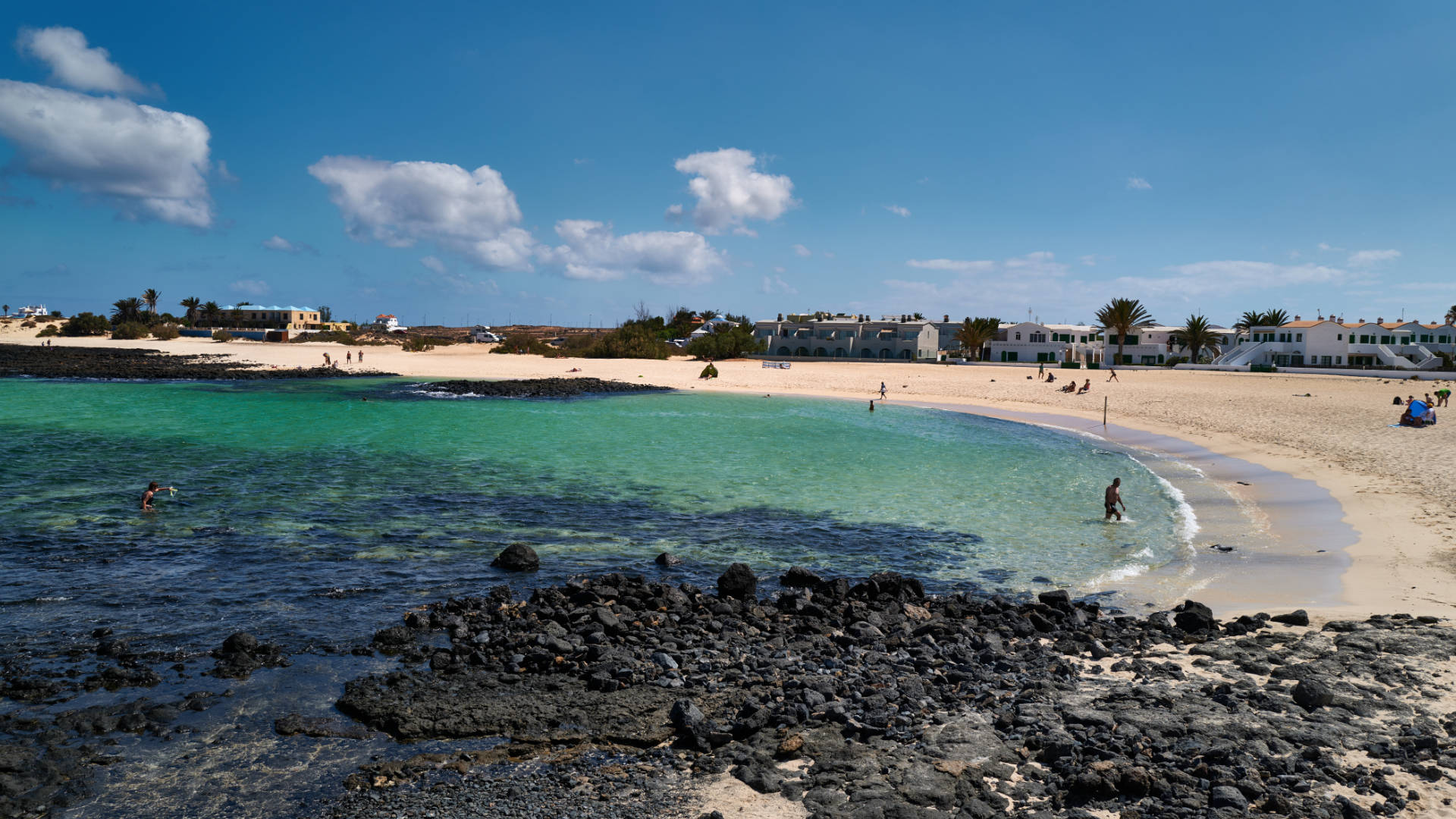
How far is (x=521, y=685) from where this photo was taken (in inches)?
371

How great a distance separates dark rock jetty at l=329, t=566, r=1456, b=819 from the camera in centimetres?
705

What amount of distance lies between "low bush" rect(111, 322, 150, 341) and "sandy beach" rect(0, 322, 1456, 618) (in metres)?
8.21

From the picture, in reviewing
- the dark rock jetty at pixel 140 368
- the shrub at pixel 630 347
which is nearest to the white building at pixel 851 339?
the shrub at pixel 630 347

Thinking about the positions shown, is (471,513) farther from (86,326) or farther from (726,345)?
(86,326)

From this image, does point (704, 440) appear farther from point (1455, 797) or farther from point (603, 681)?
point (1455, 797)

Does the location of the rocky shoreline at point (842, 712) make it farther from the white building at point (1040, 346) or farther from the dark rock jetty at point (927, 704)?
the white building at point (1040, 346)

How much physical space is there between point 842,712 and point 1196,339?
4370 inches

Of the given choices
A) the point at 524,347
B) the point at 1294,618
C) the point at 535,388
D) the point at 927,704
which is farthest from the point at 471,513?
the point at 524,347

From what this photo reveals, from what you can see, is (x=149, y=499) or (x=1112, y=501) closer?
(x=149, y=499)

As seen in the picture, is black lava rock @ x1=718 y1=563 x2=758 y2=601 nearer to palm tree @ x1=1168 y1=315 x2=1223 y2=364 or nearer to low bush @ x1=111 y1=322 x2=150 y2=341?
palm tree @ x1=1168 y1=315 x2=1223 y2=364

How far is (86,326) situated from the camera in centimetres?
12312

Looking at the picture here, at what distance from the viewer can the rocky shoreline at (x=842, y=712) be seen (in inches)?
278

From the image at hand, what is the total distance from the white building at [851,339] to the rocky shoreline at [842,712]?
97663 mm

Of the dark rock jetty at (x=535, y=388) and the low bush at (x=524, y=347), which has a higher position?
the low bush at (x=524, y=347)
